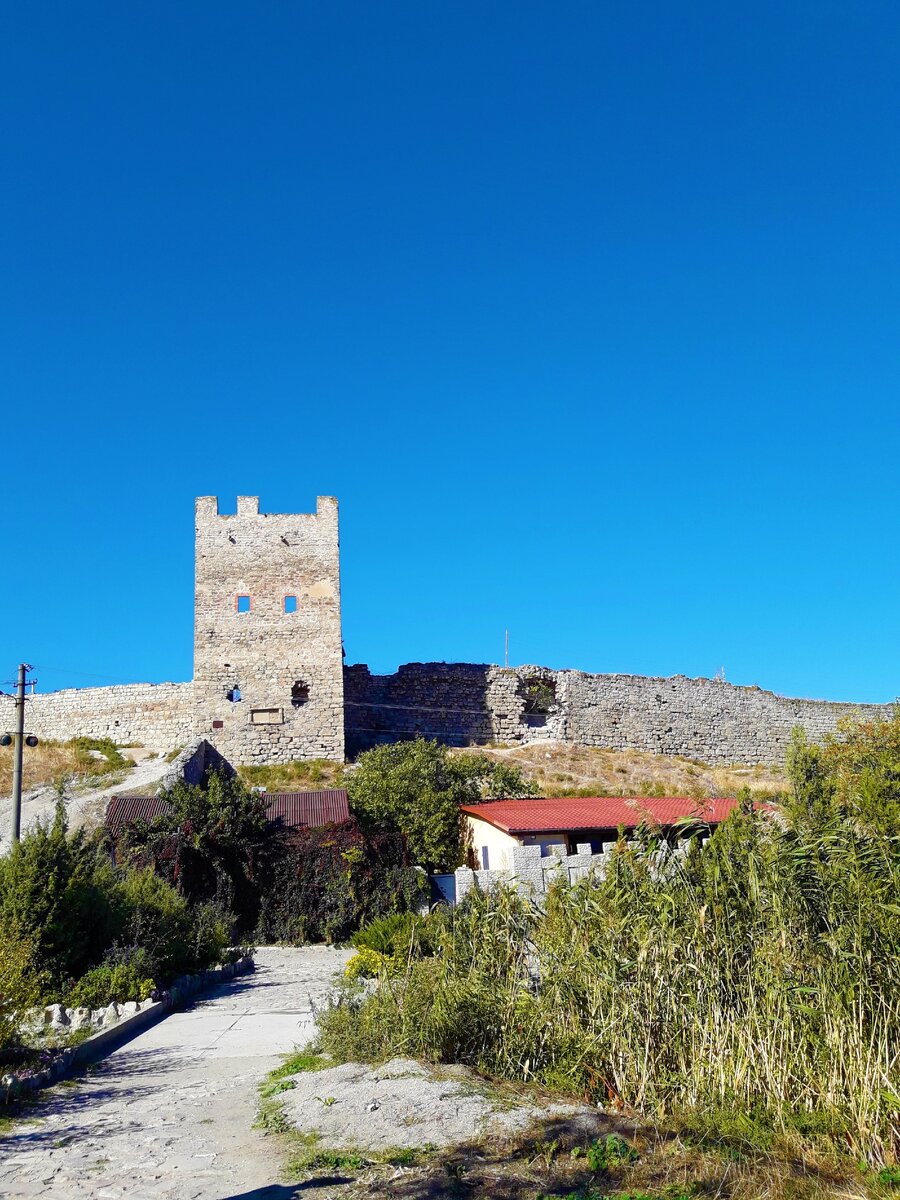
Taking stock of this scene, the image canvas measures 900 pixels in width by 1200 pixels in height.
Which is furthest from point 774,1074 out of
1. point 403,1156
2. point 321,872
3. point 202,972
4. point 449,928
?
point 321,872

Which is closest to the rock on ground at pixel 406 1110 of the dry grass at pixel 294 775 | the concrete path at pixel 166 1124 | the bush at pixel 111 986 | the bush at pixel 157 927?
the concrete path at pixel 166 1124

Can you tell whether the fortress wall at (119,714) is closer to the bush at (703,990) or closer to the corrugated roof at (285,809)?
the corrugated roof at (285,809)

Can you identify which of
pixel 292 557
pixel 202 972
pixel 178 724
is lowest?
pixel 202 972

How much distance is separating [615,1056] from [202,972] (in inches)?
294

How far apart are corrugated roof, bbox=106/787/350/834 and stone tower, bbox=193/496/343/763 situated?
280 inches

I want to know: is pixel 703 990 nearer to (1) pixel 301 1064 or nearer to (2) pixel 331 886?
(1) pixel 301 1064

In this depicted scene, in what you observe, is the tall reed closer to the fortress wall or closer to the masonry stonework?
the masonry stonework

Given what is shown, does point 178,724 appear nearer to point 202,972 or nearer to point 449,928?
point 202,972

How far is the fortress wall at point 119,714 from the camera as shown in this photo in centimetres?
3064

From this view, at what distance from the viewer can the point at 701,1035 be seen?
6.77 metres

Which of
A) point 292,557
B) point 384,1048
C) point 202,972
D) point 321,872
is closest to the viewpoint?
point 384,1048

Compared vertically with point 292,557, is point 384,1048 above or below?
below

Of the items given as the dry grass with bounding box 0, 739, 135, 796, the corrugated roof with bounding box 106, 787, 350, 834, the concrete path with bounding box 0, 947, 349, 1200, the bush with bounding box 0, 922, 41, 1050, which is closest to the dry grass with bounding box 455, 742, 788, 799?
the corrugated roof with bounding box 106, 787, 350, 834

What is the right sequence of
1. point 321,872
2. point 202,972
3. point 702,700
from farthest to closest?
point 702,700, point 321,872, point 202,972
